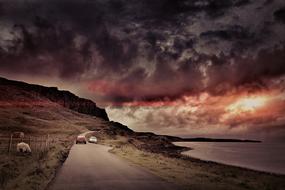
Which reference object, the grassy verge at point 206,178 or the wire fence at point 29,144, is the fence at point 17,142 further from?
the grassy verge at point 206,178

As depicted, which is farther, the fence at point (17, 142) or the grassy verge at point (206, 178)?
the fence at point (17, 142)

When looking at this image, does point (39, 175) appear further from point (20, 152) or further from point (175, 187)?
point (20, 152)

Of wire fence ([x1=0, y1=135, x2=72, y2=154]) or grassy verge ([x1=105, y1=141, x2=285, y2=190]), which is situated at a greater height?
wire fence ([x1=0, y1=135, x2=72, y2=154])

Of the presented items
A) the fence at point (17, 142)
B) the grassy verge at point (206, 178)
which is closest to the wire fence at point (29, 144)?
the fence at point (17, 142)

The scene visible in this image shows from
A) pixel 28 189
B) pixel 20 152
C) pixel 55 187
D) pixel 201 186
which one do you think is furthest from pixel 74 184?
pixel 20 152

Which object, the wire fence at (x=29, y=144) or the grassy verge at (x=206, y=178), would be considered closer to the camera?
the grassy verge at (x=206, y=178)

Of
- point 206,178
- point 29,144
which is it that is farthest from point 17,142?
point 206,178

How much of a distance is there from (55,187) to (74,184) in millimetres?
1150

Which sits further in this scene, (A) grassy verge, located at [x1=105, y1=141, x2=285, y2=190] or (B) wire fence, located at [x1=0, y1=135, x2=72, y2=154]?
(B) wire fence, located at [x1=0, y1=135, x2=72, y2=154]

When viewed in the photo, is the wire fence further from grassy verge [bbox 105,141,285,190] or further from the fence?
grassy verge [bbox 105,141,285,190]

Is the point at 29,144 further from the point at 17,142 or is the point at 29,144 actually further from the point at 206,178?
the point at 206,178

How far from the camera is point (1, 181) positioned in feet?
55.1

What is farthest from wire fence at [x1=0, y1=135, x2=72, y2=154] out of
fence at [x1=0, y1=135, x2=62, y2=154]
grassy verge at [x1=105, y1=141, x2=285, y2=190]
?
grassy verge at [x1=105, y1=141, x2=285, y2=190]

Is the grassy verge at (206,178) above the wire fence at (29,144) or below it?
below
